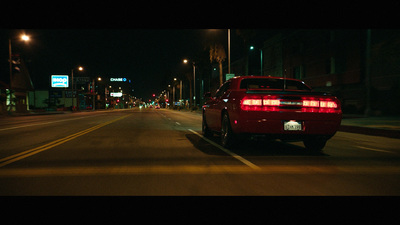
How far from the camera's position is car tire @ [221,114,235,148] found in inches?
345

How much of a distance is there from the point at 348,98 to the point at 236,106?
102 ft

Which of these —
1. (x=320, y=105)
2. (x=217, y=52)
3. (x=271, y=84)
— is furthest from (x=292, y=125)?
(x=217, y=52)

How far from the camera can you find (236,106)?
26.4 ft

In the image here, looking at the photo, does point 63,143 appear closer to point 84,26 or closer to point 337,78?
point 84,26

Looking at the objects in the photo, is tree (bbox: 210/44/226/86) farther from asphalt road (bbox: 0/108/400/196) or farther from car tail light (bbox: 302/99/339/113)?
car tail light (bbox: 302/99/339/113)

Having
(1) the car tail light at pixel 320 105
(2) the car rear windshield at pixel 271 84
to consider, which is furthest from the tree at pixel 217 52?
(1) the car tail light at pixel 320 105

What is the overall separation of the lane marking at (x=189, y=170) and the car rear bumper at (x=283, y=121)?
3.63 feet

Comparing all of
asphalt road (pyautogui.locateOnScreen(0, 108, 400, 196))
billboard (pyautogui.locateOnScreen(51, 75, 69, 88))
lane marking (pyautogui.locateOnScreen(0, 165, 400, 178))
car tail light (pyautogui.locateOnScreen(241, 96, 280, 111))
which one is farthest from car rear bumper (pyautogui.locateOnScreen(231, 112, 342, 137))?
billboard (pyautogui.locateOnScreen(51, 75, 69, 88))

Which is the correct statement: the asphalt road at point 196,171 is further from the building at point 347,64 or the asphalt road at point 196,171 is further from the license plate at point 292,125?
the building at point 347,64

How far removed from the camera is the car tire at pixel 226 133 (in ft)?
28.7

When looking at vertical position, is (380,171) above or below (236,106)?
below

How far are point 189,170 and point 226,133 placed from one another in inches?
115
